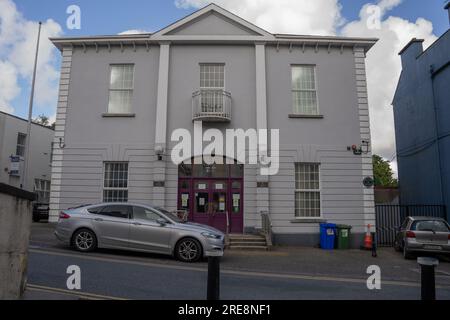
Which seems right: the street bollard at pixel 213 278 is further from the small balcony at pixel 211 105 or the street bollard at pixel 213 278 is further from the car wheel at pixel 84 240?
the small balcony at pixel 211 105

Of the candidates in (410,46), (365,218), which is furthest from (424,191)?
(410,46)

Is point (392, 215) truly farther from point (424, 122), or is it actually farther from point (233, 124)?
point (233, 124)

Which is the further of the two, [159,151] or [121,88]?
[121,88]

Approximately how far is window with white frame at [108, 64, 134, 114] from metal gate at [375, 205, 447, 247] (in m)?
12.8

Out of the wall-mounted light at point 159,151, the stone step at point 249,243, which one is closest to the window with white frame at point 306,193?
the stone step at point 249,243

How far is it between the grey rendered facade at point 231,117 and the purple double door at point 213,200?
361mm

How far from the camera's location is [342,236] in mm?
15375

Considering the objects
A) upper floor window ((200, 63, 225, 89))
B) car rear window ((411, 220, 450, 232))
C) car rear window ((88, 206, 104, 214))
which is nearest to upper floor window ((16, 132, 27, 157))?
upper floor window ((200, 63, 225, 89))

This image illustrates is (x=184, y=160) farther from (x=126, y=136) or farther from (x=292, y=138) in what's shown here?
A: (x=292, y=138)

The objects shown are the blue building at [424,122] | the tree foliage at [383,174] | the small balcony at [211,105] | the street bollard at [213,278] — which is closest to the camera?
the street bollard at [213,278]

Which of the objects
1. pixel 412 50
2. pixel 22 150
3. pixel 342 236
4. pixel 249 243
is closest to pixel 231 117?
pixel 249 243

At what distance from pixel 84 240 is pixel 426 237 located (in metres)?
11.3

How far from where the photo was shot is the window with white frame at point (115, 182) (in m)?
16.2

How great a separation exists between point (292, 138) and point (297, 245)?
449cm
